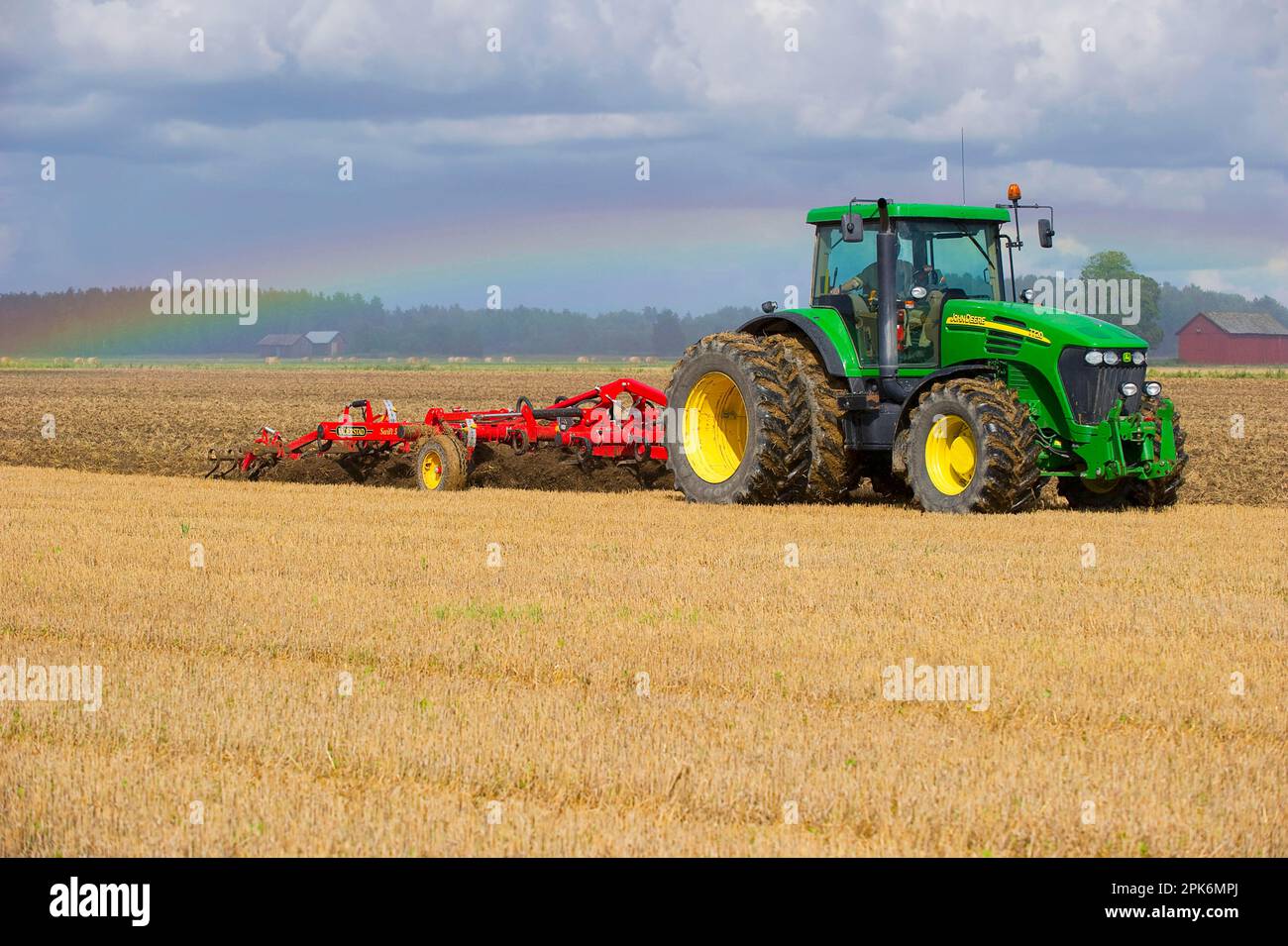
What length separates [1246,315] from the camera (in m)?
115

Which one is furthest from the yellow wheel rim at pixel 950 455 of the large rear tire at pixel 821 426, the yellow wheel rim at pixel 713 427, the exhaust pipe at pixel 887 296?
the yellow wheel rim at pixel 713 427

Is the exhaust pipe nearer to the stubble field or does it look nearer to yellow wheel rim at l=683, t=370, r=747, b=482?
the stubble field

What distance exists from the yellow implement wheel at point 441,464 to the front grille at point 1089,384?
20.8 ft

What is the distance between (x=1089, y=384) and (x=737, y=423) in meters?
3.68

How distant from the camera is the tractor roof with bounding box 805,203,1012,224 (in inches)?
545

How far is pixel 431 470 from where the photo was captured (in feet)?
55.0

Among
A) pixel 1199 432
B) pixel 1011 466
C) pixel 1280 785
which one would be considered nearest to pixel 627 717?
pixel 1280 785

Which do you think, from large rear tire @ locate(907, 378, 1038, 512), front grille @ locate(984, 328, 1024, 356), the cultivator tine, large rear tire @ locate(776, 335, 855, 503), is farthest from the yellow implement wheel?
front grille @ locate(984, 328, 1024, 356)

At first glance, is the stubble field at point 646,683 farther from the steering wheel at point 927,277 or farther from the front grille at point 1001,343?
the steering wheel at point 927,277

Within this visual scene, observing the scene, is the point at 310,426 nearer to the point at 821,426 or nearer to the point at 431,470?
the point at 431,470

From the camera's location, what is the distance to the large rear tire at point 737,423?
1425 cm
